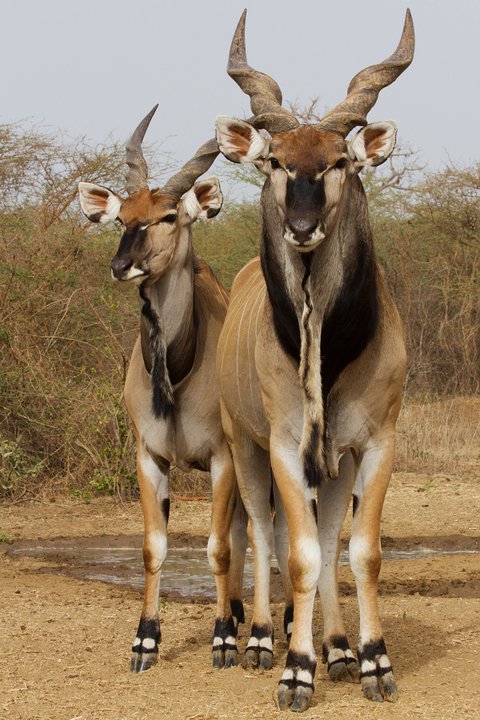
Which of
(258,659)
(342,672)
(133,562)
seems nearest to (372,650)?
(342,672)

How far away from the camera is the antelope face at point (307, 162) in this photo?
382cm

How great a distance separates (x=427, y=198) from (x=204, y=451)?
506 inches

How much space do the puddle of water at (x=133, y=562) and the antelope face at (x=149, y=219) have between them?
2100 millimetres

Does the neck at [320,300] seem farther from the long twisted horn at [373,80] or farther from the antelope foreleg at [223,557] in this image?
the antelope foreleg at [223,557]

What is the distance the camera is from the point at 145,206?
16.7ft

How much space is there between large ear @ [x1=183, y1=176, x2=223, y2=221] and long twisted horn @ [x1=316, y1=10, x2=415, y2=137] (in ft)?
3.10

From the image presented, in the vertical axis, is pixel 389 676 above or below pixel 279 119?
below

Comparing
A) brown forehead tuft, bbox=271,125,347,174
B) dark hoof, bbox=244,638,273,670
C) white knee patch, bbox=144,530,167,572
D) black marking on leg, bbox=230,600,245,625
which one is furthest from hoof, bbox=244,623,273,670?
brown forehead tuft, bbox=271,125,347,174

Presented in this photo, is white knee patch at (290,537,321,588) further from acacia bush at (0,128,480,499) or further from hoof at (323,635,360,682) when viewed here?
acacia bush at (0,128,480,499)

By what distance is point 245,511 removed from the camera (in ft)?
18.4

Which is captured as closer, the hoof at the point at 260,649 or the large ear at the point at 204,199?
the hoof at the point at 260,649

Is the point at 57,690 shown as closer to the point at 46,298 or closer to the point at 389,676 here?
the point at 389,676

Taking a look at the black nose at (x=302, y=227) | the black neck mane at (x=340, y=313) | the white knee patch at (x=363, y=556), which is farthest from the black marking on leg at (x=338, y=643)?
the black nose at (x=302, y=227)

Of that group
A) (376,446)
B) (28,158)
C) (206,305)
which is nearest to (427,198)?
(28,158)
